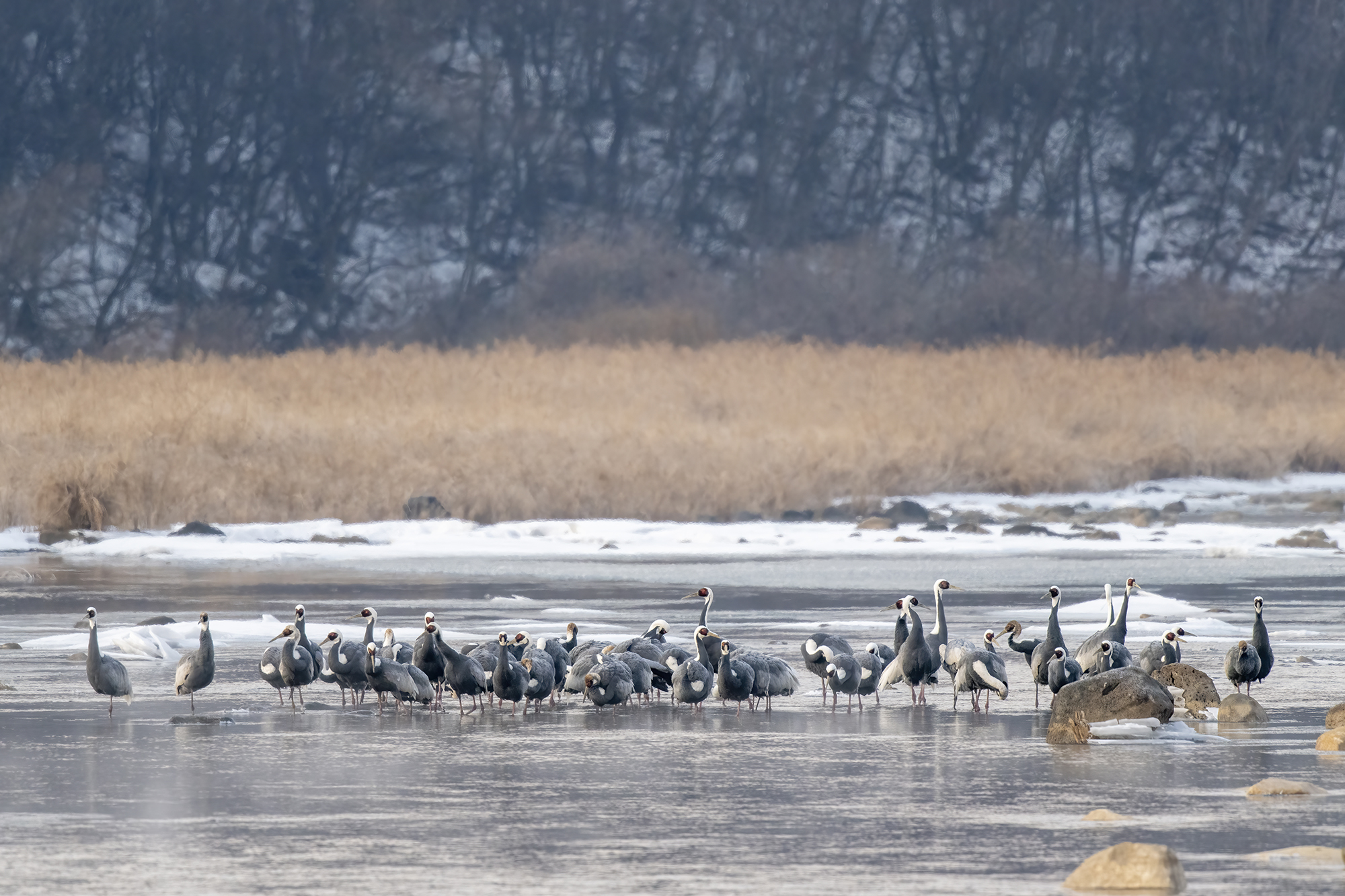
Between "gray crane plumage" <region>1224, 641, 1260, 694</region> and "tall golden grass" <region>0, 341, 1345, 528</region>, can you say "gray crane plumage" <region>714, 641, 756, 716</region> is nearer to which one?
"gray crane plumage" <region>1224, 641, 1260, 694</region>

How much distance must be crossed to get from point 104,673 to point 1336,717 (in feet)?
17.9

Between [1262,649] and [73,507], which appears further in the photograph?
[73,507]

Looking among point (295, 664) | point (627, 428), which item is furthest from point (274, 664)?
point (627, 428)

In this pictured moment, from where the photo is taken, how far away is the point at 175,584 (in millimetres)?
16625

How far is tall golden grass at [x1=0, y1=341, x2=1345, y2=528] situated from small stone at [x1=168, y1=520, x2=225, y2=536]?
32.8 inches

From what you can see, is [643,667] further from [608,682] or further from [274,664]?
[274,664]

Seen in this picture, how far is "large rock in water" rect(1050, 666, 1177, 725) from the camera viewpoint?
938cm

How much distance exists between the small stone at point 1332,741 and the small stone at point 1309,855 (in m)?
2.15

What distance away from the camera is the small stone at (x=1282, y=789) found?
7680 mm

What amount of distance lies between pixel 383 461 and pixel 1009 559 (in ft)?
24.9

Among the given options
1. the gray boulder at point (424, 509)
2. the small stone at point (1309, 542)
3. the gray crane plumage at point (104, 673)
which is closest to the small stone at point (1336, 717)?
the gray crane plumage at point (104, 673)

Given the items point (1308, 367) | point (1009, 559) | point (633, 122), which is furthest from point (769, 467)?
point (633, 122)

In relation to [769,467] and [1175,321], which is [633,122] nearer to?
[1175,321]

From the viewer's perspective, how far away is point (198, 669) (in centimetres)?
1016
